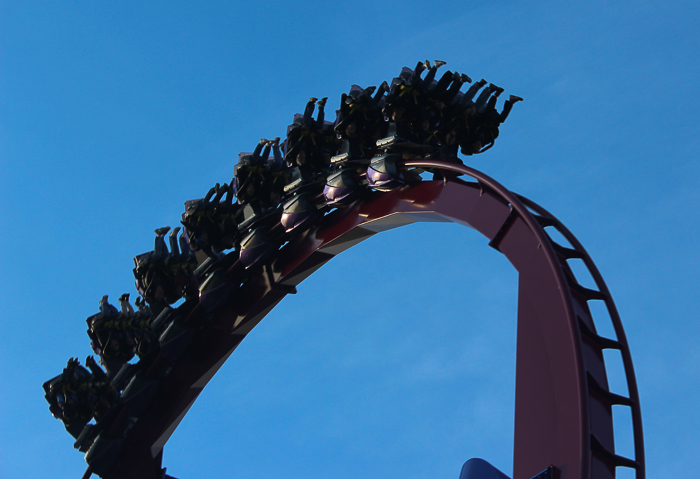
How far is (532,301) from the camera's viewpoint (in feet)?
16.3

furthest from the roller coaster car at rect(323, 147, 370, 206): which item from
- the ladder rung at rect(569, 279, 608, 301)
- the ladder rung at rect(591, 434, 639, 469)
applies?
the ladder rung at rect(591, 434, 639, 469)

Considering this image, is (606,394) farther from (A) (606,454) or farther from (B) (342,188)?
(B) (342,188)

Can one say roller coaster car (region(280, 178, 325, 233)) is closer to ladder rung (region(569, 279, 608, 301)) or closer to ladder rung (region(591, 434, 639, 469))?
ladder rung (region(569, 279, 608, 301))

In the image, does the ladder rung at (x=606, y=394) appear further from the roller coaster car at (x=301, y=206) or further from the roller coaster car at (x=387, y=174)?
the roller coaster car at (x=301, y=206)

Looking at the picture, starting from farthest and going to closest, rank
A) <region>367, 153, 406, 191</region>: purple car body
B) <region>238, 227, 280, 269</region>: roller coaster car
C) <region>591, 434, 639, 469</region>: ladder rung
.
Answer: <region>238, 227, 280, 269</region>: roller coaster car → <region>367, 153, 406, 191</region>: purple car body → <region>591, 434, 639, 469</region>: ladder rung

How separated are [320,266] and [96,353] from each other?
3200 mm

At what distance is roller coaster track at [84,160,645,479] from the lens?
439 cm

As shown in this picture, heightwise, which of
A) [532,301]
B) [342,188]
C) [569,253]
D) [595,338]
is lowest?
[595,338]

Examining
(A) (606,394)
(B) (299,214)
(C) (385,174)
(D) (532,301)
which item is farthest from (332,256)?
(A) (606,394)

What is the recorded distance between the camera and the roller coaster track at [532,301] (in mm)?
4395

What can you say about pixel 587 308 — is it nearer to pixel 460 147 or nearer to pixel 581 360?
pixel 581 360

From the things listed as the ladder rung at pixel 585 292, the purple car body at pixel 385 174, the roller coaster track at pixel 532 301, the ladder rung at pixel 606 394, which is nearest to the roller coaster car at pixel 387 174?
the purple car body at pixel 385 174

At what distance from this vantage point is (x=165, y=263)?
852 cm

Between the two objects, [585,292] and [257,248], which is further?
[257,248]
